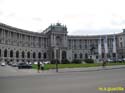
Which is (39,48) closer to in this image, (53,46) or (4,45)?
(53,46)

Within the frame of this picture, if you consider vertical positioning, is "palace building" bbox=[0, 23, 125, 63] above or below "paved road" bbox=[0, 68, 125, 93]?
above

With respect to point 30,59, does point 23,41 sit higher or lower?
higher

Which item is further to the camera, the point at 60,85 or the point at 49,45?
the point at 49,45

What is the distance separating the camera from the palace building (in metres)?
120

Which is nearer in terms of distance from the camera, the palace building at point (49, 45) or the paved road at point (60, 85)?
the paved road at point (60, 85)

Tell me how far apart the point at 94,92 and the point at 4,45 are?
10753 centimetres

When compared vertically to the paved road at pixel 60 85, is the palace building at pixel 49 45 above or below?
above

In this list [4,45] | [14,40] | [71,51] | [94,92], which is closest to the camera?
[94,92]

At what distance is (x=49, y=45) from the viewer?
154m

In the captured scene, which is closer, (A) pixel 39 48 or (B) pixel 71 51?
(A) pixel 39 48

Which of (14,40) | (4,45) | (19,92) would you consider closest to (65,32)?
(14,40)

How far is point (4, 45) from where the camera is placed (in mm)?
115625

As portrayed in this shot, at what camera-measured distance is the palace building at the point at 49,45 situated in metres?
120

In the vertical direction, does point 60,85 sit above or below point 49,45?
below
